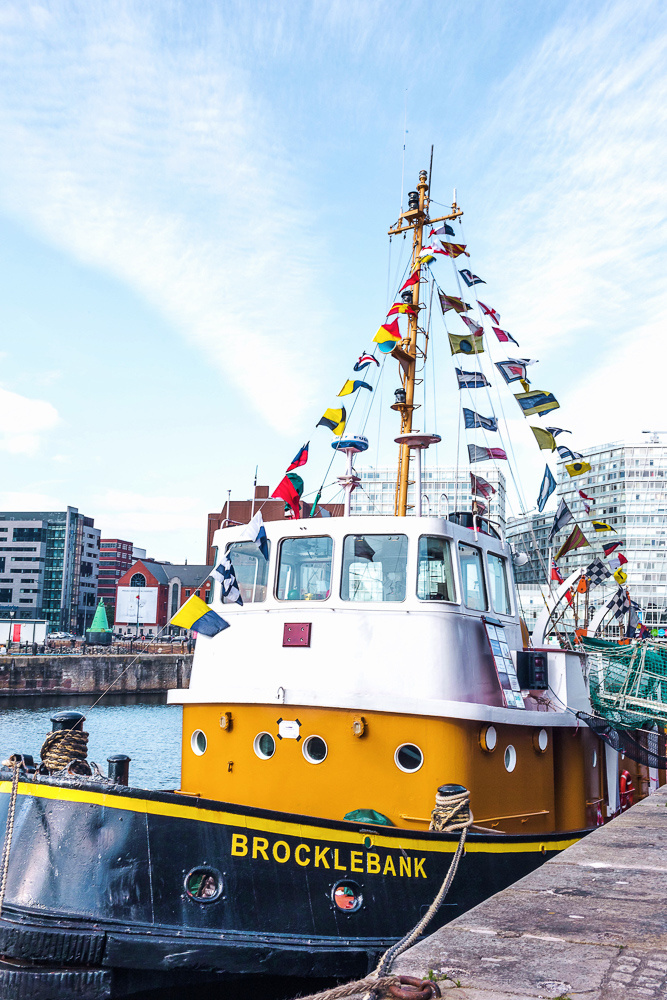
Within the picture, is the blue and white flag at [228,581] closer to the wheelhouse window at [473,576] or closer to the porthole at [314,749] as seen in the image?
the porthole at [314,749]

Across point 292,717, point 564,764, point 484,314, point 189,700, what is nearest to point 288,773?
point 292,717

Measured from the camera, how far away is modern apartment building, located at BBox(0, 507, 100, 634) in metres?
128

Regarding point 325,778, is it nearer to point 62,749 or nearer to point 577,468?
point 62,749

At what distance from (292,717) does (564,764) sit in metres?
3.74

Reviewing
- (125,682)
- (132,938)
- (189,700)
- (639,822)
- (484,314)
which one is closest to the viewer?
(132,938)

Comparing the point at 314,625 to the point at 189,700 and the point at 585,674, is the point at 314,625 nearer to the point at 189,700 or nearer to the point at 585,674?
the point at 189,700

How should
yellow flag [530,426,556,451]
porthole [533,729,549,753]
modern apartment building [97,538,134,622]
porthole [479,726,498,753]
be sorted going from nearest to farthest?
porthole [479,726,498,753], porthole [533,729,549,753], yellow flag [530,426,556,451], modern apartment building [97,538,134,622]

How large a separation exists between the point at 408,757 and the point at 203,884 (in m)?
2.52

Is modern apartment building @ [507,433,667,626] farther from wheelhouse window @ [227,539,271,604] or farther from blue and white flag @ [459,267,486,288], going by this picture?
wheelhouse window @ [227,539,271,604]

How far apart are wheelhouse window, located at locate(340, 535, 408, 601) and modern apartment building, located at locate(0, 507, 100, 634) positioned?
123672mm

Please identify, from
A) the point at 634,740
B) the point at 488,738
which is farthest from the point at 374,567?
the point at 634,740

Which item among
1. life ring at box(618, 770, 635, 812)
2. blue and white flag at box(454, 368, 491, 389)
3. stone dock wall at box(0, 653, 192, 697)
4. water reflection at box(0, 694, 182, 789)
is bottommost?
water reflection at box(0, 694, 182, 789)

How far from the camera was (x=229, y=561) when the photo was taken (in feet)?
29.6

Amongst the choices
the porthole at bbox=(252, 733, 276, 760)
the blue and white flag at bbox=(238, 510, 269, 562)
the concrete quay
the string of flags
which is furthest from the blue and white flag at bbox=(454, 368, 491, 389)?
the concrete quay
